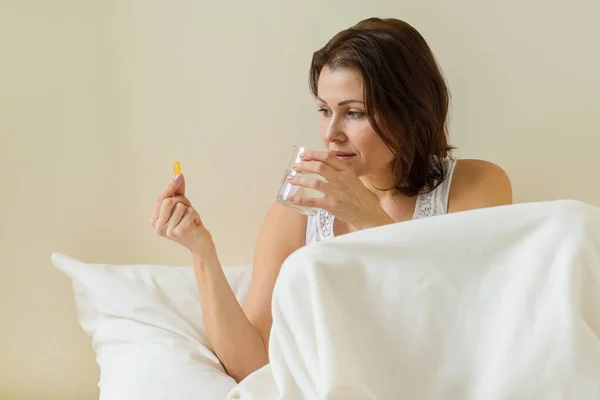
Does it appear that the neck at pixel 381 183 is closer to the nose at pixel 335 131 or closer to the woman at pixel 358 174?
the woman at pixel 358 174

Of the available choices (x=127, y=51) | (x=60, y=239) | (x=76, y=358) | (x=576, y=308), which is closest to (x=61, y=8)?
(x=127, y=51)

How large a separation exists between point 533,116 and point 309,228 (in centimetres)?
66

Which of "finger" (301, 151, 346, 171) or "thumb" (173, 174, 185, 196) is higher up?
"finger" (301, 151, 346, 171)

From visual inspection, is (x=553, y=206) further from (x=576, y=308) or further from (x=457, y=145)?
(x=457, y=145)

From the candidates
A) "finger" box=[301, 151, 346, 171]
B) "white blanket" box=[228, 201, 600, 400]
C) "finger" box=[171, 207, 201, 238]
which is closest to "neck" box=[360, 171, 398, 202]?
"finger" box=[301, 151, 346, 171]

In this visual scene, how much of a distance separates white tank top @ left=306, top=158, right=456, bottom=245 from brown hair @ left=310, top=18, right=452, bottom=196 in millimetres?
46

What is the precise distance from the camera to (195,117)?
5.69ft

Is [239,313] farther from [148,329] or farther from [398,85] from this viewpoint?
[398,85]

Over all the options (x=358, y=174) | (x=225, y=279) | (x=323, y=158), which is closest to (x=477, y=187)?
(x=358, y=174)

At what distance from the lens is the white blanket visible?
936 millimetres

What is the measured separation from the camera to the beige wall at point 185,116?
5.47 ft

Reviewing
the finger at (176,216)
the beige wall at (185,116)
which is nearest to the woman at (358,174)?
the finger at (176,216)

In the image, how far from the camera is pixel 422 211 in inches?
61.1

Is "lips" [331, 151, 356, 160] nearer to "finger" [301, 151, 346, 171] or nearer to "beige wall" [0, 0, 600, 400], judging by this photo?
"finger" [301, 151, 346, 171]
